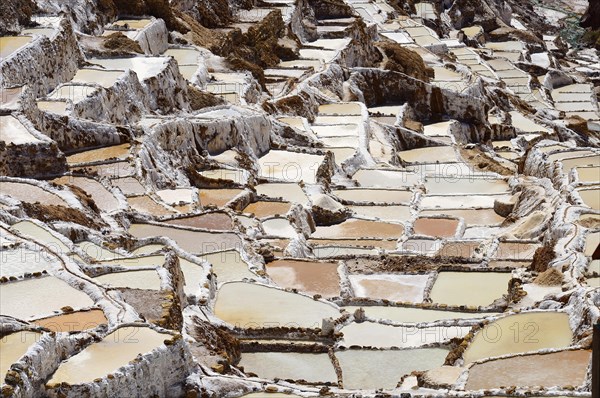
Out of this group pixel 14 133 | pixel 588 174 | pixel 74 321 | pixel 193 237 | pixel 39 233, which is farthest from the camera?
pixel 588 174

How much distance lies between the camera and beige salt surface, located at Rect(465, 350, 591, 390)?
19.4 m

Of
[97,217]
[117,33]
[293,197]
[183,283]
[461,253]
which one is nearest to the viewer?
[183,283]

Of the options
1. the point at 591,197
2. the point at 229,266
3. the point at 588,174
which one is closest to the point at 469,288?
the point at 229,266

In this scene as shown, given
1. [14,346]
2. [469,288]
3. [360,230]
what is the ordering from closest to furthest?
[14,346]
[469,288]
[360,230]

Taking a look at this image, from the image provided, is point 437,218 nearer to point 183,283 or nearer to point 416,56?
point 183,283

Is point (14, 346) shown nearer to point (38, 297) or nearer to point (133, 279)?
point (38, 297)

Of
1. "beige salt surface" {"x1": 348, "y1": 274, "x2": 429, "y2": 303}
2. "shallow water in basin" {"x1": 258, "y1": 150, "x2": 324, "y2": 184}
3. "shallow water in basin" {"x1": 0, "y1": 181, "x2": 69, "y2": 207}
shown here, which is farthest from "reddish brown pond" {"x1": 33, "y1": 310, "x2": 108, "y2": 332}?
"shallow water in basin" {"x1": 258, "y1": 150, "x2": 324, "y2": 184}

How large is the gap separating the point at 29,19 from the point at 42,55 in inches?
163

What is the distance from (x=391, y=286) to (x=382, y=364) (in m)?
6.81

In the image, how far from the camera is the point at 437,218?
124 ft

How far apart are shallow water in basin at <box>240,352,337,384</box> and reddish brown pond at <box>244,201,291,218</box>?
12381 mm

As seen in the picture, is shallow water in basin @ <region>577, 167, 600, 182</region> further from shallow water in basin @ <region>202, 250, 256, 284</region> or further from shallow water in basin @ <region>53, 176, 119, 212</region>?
shallow water in basin @ <region>53, 176, 119, 212</region>

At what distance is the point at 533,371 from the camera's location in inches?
790

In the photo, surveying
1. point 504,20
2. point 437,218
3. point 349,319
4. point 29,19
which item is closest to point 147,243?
point 349,319
